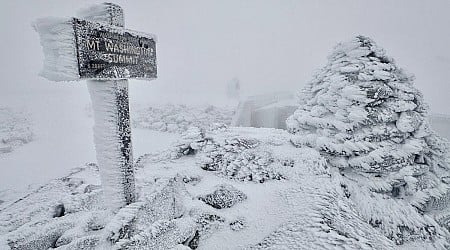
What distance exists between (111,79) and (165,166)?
4.34 m

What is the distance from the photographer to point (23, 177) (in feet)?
39.0

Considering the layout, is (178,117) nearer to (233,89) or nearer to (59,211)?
(233,89)

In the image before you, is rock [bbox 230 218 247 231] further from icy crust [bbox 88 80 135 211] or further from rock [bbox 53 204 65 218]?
rock [bbox 53 204 65 218]

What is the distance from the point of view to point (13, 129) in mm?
18438

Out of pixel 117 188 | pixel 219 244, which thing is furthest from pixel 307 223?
pixel 117 188

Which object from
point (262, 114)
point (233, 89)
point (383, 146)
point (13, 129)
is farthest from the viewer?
point (233, 89)

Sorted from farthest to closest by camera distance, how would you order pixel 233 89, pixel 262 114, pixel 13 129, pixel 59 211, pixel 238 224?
pixel 233 89, pixel 262 114, pixel 13 129, pixel 59 211, pixel 238 224

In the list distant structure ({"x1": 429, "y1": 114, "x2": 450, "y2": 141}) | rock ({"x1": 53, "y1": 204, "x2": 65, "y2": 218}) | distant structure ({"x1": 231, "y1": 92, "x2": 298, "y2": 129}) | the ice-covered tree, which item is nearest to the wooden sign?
rock ({"x1": 53, "y1": 204, "x2": 65, "y2": 218})

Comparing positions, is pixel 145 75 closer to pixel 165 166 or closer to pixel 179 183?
pixel 179 183

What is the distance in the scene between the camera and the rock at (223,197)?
16.4 feet

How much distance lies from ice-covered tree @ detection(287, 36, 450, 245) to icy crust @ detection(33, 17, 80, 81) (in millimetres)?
6084

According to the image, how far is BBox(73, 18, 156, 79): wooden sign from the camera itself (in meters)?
2.87

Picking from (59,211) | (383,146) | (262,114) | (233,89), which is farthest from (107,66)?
(233,89)

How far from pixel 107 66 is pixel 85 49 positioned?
1.29 ft
